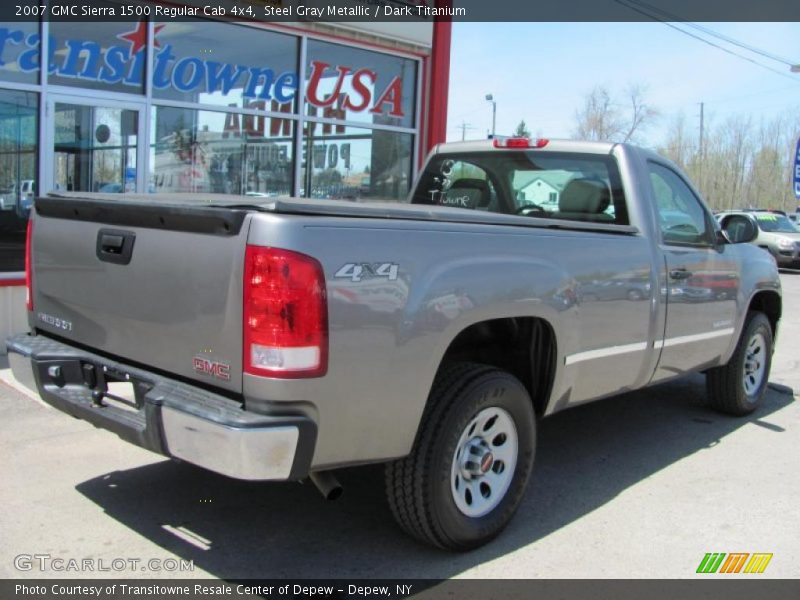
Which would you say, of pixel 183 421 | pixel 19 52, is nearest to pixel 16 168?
pixel 19 52

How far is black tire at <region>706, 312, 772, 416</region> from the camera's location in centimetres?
592

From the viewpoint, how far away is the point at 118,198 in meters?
3.67

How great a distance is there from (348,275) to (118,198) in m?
1.40

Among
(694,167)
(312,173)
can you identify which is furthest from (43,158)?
(694,167)

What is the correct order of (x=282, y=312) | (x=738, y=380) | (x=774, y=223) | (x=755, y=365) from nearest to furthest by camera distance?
(x=282, y=312), (x=738, y=380), (x=755, y=365), (x=774, y=223)

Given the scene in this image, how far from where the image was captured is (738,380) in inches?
235

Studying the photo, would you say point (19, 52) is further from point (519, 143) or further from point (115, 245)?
point (115, 245)

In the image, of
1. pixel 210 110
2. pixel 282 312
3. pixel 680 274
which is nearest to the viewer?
pixel 282 312

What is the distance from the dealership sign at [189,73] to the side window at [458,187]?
13.8 feet

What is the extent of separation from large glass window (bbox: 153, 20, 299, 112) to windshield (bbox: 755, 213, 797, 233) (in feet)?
57.2

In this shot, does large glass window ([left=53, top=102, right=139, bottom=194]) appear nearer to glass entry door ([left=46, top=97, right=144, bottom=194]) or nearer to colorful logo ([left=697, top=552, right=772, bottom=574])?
glass entry door ([left=46, top=97, right=144, bottom=194])

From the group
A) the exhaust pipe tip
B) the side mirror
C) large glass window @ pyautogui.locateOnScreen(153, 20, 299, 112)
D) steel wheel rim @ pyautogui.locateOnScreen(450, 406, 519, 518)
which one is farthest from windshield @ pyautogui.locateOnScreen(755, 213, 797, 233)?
the exhaust pipe tip

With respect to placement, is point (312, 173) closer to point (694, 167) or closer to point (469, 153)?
point (469, 153)

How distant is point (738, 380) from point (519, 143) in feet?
8.22
